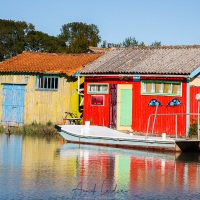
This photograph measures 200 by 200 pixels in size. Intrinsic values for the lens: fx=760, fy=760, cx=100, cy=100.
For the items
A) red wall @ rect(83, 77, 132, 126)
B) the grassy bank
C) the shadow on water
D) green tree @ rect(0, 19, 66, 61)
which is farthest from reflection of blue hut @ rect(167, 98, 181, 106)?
green tree @ rect(0, 19, 66, 61)

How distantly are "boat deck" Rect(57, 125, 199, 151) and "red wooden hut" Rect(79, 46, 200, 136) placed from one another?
2.69 meters

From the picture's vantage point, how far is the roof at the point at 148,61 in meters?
36.1

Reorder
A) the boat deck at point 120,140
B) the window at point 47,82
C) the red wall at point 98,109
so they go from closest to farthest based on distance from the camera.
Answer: the boat deck at point 120,140 → the red wall at point 98,109 → the window at point 47,82

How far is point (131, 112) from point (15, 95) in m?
7.68

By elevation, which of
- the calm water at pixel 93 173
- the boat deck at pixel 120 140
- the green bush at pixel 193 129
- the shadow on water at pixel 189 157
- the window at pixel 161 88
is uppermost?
the window at pixel 161 88

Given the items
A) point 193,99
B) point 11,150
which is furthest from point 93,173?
point 193,99

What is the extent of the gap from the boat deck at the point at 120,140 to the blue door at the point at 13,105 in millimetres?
7887

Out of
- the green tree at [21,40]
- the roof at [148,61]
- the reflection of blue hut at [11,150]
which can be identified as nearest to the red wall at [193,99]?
the roof at [148,61]

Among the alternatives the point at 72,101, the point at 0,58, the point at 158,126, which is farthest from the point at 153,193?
the point at 0,58

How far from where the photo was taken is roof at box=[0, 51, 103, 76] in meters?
41.2

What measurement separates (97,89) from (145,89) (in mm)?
3177

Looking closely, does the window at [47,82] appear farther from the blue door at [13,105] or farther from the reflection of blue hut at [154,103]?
the reflection of blue hut at [154,103]

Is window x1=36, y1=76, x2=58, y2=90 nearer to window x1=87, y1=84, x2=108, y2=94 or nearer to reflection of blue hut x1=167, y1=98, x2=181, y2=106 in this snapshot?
window x1=87, y1=84, x2=108, y2=94

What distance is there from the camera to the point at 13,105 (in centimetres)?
4181
